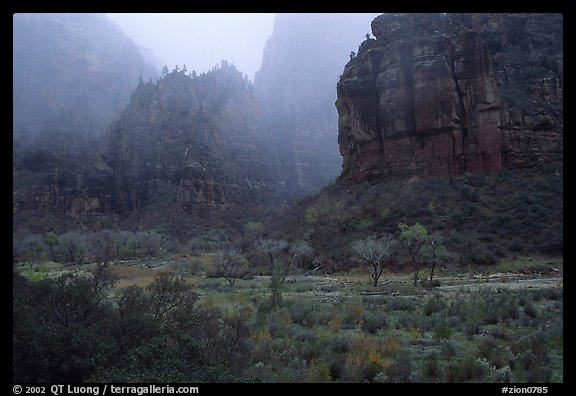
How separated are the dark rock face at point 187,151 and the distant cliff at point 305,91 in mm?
12040

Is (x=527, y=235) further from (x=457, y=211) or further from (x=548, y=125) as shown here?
(x=548, y=125)

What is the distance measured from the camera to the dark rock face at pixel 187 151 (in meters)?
91.3

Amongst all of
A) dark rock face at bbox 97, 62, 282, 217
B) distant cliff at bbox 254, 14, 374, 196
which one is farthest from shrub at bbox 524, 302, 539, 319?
distant cliff at bbox 254, 14, 374, 196

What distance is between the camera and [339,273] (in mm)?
33312

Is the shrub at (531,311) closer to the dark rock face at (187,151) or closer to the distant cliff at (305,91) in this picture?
the dark rock face at (187,151)

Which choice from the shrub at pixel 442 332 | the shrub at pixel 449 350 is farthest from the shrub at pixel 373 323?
the shrub at pixel 449 350

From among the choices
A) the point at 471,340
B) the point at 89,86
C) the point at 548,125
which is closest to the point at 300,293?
the point at 471,340

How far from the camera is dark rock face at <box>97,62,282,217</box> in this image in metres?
91.3

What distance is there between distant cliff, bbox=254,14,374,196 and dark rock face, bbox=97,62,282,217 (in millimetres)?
12040

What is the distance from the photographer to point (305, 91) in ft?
499

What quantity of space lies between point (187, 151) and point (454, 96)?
65026 mm

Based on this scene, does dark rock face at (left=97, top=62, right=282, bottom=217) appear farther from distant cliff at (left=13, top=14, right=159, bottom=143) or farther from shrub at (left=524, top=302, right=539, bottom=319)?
shrub at (left=524, top=302, right=539, bottom=319)

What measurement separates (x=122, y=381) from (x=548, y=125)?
50.5 meters

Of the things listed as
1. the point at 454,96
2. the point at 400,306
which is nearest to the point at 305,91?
the point at 454,96
